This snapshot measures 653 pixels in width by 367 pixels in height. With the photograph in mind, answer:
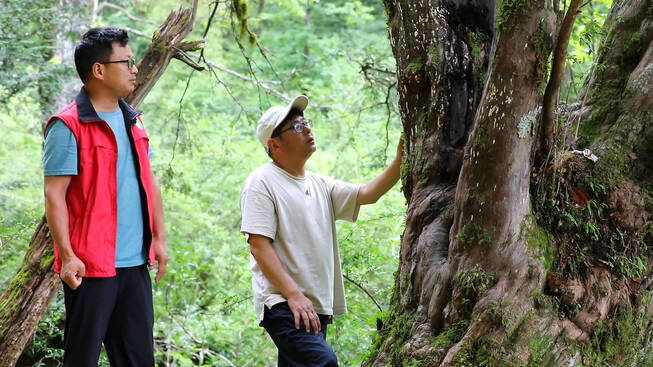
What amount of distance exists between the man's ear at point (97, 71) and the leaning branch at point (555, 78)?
1853 millimetres

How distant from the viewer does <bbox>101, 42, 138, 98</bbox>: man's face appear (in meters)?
3.01

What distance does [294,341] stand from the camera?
2998mm

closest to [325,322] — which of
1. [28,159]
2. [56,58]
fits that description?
[56,58]

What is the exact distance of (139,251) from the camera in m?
3.02

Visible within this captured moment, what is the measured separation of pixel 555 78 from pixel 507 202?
49 centimetres

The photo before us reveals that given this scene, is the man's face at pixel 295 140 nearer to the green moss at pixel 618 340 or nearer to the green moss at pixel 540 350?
the green moss at pixel 540 350

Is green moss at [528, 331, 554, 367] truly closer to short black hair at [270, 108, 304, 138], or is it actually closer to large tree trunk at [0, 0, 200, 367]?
short black hair at [270, 108, 304, 138]

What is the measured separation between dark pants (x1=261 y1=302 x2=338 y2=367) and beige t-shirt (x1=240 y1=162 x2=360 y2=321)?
0.15 feet

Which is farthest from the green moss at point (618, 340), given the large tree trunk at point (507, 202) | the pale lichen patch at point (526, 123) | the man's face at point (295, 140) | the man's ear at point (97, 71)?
the man's ear at point (97, 71)

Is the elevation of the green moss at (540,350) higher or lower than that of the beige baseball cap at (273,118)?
lower

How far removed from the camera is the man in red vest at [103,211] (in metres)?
2.81

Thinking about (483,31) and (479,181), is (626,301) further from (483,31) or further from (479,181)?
(483,31)

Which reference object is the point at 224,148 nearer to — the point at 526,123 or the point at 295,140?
the point at 295,140

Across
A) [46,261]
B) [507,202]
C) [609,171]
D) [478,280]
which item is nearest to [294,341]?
[478,280]
